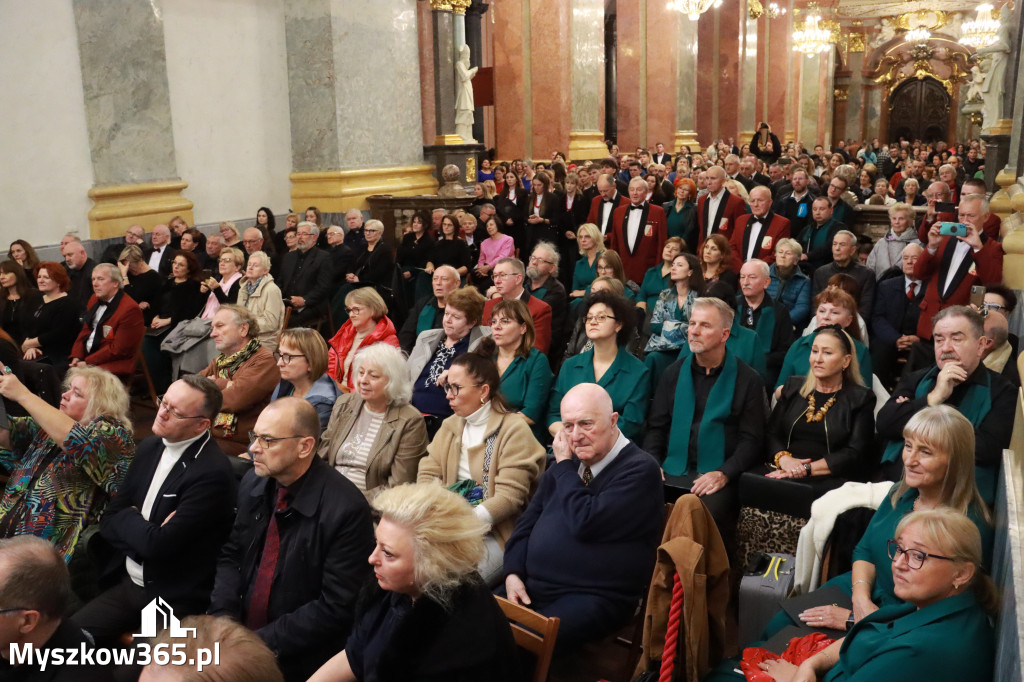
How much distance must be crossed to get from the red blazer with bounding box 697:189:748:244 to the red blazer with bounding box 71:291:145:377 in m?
5.01

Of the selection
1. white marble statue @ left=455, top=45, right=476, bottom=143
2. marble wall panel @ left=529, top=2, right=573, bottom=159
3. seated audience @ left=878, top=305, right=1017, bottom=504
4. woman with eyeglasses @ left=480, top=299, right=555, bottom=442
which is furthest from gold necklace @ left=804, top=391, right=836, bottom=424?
marble wall panel @ left=529, top=2, right=573, bottom=159

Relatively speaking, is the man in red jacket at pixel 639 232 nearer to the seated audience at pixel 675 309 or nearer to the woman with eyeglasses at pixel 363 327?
the seated audience at pixel 675 309

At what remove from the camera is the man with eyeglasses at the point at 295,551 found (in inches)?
118

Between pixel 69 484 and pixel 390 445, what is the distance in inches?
51.0

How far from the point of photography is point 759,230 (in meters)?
7.89

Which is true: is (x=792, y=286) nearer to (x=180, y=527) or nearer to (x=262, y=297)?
(x=262, y=297)

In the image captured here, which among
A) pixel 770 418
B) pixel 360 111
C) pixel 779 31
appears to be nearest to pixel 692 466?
pixel 770 418

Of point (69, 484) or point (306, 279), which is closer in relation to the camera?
point (69, 484)

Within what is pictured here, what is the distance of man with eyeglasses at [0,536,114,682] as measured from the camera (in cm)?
244

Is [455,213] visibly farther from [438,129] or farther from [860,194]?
[860,194]

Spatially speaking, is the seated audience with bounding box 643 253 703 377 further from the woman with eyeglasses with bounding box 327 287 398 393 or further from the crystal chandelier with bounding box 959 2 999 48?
the crystal chandelier with bounding box 959 2 999 48

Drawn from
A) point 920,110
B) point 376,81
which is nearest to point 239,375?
point 376,81

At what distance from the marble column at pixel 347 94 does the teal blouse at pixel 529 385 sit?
19.8 ft

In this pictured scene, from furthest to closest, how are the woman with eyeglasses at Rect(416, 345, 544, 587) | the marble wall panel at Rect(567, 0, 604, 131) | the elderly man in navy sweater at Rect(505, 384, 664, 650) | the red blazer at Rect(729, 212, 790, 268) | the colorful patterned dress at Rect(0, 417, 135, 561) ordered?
the marble wall panel at Rect(567, 0, 604, 131), the red blazer at Rect(729, 212, 790, 268), the woman with eyeglasses at Rect(416, 345, 544, 587), the colorful patterned dress at Rect(0, 417, 135, 561), the elderly man in navy sweater at Rect(505, 384, 664, 650)
